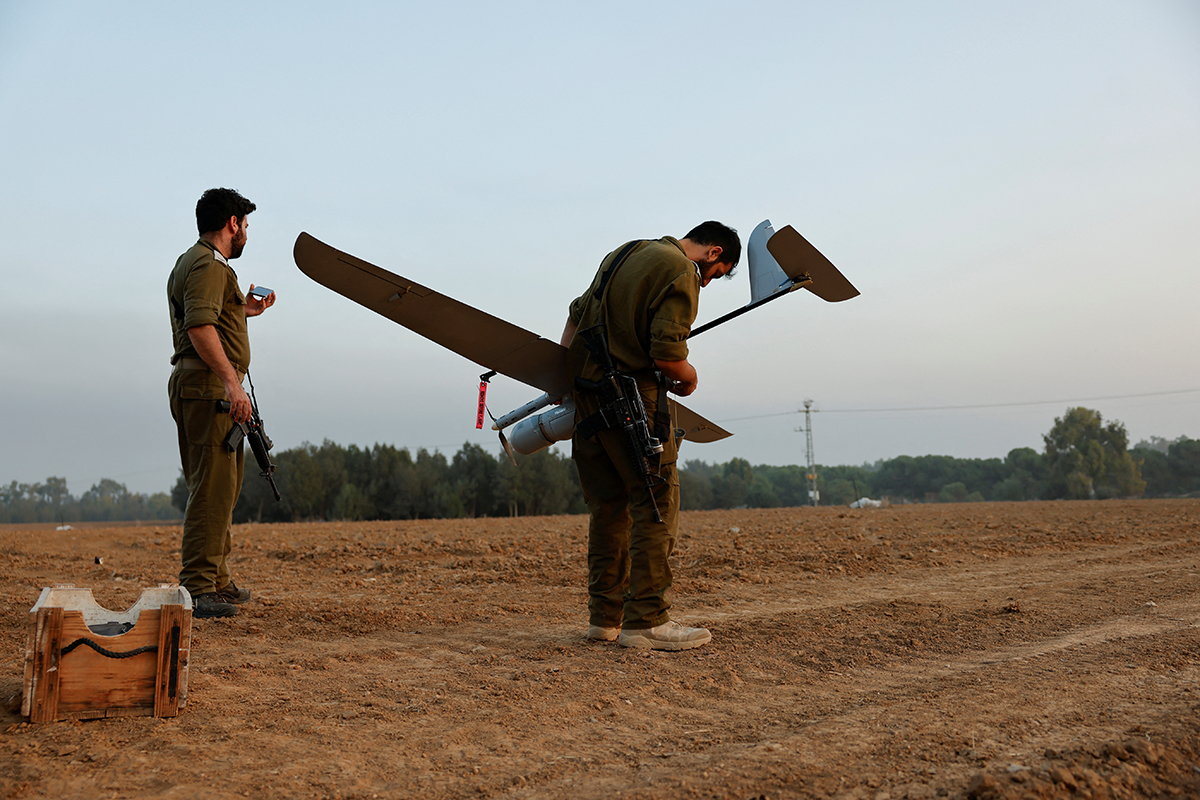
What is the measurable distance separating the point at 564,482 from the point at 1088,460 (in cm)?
4327

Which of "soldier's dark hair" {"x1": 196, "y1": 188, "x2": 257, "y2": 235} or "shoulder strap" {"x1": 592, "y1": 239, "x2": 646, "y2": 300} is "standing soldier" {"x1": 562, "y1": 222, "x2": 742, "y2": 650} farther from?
"soldier's dark hair" {"x1": 196, "y1": 188, "x2": 257, "y2": 235}

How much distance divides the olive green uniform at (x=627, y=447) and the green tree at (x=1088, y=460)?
205ft

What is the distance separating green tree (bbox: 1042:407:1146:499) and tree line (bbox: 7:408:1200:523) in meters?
0.08

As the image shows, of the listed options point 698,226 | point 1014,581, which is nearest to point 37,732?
point 698,226

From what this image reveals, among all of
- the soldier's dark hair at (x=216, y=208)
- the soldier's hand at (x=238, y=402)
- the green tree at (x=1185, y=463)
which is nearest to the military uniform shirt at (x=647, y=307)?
the soldier's hand at (x=238, y=402)

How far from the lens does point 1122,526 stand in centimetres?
1134

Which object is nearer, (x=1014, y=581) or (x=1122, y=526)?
(x=1014, y=581)

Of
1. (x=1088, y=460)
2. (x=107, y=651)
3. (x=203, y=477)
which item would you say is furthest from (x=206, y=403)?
(x=1088, y=460)

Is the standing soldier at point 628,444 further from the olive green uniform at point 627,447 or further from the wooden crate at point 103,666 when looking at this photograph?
the wooden crate at point 103,666

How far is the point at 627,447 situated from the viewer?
3904mm

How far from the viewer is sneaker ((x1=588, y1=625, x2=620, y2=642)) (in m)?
4.10

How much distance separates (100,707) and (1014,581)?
6.38 m

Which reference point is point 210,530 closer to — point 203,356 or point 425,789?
point 203,356

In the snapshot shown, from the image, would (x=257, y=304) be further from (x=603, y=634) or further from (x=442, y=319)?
(x=603, y=634)
